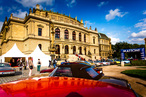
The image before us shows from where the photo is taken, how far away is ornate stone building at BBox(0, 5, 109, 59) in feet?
94.3

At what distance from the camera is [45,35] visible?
3116 cm

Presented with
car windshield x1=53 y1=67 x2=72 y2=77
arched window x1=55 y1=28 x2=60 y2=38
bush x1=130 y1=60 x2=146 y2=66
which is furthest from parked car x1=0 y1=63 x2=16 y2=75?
arched window x1=55 y1=28 x2=60 y2=38

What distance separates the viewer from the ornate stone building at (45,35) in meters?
28.7

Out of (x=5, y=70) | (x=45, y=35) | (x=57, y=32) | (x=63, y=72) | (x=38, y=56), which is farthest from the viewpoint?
(x=57, y=32)

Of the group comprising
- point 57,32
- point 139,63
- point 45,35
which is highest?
point 57,32

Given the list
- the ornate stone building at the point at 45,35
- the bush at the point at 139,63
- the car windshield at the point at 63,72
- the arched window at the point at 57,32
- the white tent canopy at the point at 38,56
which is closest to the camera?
the car windshield at the point at 63,72

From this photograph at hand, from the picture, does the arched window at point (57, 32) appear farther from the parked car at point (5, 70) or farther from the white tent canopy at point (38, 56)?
the parked car at point (5, 70)

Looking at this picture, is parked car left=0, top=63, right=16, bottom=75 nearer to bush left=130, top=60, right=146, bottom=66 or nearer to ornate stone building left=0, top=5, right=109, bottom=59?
ornate stone building left=0, top=5, right=109, bottom=59

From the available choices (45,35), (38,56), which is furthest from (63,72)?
(45,35)

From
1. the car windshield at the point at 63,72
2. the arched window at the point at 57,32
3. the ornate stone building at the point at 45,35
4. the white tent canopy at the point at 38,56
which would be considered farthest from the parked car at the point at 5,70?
the arched window at the point at 57,32

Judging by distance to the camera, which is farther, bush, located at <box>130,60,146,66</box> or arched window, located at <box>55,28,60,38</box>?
arched window, located at <box>55,28,60,38</box>

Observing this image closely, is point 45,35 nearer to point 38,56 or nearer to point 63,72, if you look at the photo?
point 38,56

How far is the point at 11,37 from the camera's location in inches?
1177

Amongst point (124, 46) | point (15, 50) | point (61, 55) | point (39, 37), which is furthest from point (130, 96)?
point (124, 46)
